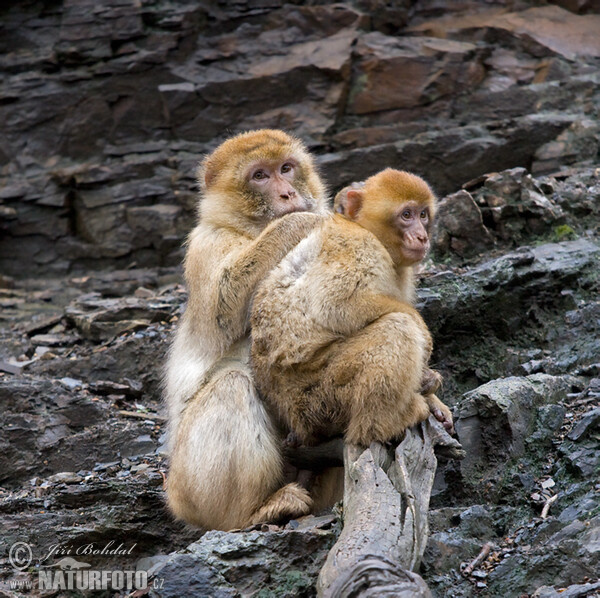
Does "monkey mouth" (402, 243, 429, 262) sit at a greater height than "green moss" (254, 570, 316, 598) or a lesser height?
greater

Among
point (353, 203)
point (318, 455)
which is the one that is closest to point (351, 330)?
point (318, 455)

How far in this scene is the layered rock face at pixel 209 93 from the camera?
38.7ft

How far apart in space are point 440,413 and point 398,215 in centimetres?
120

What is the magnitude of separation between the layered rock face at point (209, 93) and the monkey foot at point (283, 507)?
7521 millimetres

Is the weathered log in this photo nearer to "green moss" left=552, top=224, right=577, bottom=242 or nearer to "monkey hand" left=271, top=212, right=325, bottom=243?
"monkey hand" left=271, top=212, right=325, bottom=243

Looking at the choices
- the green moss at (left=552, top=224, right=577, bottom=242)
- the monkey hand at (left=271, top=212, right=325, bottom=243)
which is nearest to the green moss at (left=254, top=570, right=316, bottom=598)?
the monkey hand at (left=271, top=212, right=325, bottom=243)

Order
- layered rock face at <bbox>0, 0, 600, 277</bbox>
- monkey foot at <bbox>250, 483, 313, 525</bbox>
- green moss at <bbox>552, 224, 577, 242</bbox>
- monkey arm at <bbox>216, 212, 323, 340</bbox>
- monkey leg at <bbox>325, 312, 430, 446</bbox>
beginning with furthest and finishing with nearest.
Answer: layered rock face at <bbox>0, 0, 600, 277</bbox>, green moss at <bbox>552, 224, 577, 242</bbox>, monkey arm at <bbox>216, 212, 323, 340</bbox>, monkey foot at <bbox>250, 483, 313, 525</bbox>, monkey leg at <bbox>325, 312, 430, 446</bbox>

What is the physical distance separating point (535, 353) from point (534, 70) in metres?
6.43

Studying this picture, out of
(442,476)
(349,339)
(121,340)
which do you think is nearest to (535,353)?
(442,476)

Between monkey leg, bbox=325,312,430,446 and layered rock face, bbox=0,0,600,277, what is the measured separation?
24.3 feet

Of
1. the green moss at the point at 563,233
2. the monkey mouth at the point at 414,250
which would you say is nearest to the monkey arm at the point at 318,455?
the monkey mouth at the point at 414,250

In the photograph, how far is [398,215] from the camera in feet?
16.4

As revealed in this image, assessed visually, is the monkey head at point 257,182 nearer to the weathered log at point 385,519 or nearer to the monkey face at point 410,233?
the monkey face at point 410,233
